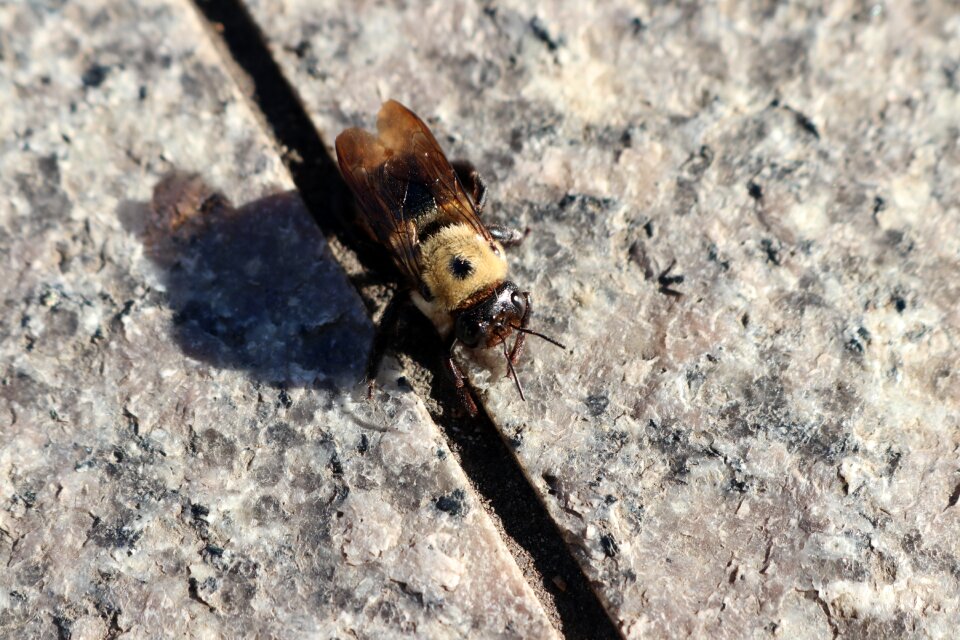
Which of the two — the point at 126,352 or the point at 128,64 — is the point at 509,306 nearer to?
the point at 126,352

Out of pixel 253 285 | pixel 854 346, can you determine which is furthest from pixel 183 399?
pixel 854 346

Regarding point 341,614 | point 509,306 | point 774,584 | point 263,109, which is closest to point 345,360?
point 509,306

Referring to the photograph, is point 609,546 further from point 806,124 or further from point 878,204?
point 806,124

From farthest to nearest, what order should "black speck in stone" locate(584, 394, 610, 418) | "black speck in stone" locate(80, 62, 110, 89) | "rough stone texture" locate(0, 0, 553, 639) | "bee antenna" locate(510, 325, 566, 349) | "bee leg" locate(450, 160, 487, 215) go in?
"black speck in stone" locate(80, 62, 110, 89) < "bee leg" locate(450, 160, 487, 215) < "bee antenna" locate(510, 325, 566, 349) < "black speck in stone" locate(584, 394, 610, 418) < "rough stone texture" locate(0, 0, 553, 639)

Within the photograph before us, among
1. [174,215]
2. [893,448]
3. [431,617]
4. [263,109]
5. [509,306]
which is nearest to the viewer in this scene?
[431,617]

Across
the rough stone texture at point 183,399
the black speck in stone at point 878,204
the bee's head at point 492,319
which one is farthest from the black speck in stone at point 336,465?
the black speck in stone at point 878,204

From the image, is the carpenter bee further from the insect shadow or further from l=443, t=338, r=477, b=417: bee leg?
the insect shadow

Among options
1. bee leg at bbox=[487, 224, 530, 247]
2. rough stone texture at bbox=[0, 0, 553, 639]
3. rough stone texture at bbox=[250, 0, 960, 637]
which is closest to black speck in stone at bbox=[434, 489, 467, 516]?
rough stone texture at bbox=[0, 0, 553, 639]
